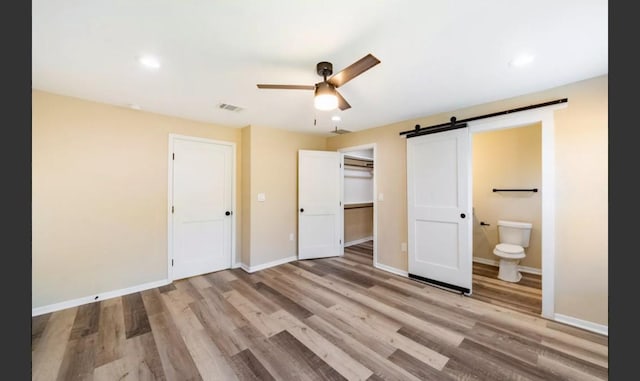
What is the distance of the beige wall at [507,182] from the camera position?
12.2 ft

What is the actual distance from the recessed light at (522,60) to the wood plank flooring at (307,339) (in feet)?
7.88

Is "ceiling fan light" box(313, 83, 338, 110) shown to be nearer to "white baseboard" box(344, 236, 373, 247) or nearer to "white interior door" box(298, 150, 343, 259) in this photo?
"white interior door" box(298, 150, 343, 259)

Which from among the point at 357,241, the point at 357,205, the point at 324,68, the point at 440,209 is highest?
the point at 324,68

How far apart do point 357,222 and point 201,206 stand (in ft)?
11.4

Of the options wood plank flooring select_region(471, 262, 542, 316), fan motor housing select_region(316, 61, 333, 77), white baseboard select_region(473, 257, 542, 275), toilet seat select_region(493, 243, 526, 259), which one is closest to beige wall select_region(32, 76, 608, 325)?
wood plank flooring select_region(471, 262, 542, 316)

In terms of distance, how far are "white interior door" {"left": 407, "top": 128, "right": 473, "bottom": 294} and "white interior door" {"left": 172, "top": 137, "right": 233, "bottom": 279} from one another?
2878 mm

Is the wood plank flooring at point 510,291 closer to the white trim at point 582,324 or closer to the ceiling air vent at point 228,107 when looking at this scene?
the white trim at point 582,324

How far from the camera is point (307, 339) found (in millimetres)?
2164

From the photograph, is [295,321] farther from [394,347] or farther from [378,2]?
[378,2]

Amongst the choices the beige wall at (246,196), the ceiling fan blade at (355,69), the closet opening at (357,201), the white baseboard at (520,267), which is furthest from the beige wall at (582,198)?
the beige wall at (246,196)

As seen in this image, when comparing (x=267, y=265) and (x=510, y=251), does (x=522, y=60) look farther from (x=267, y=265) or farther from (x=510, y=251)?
(x=267, y=265)

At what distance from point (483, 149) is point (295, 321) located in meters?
4.13

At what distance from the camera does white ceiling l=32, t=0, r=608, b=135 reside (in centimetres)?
153

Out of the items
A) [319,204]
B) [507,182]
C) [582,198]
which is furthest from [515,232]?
[319,204]
